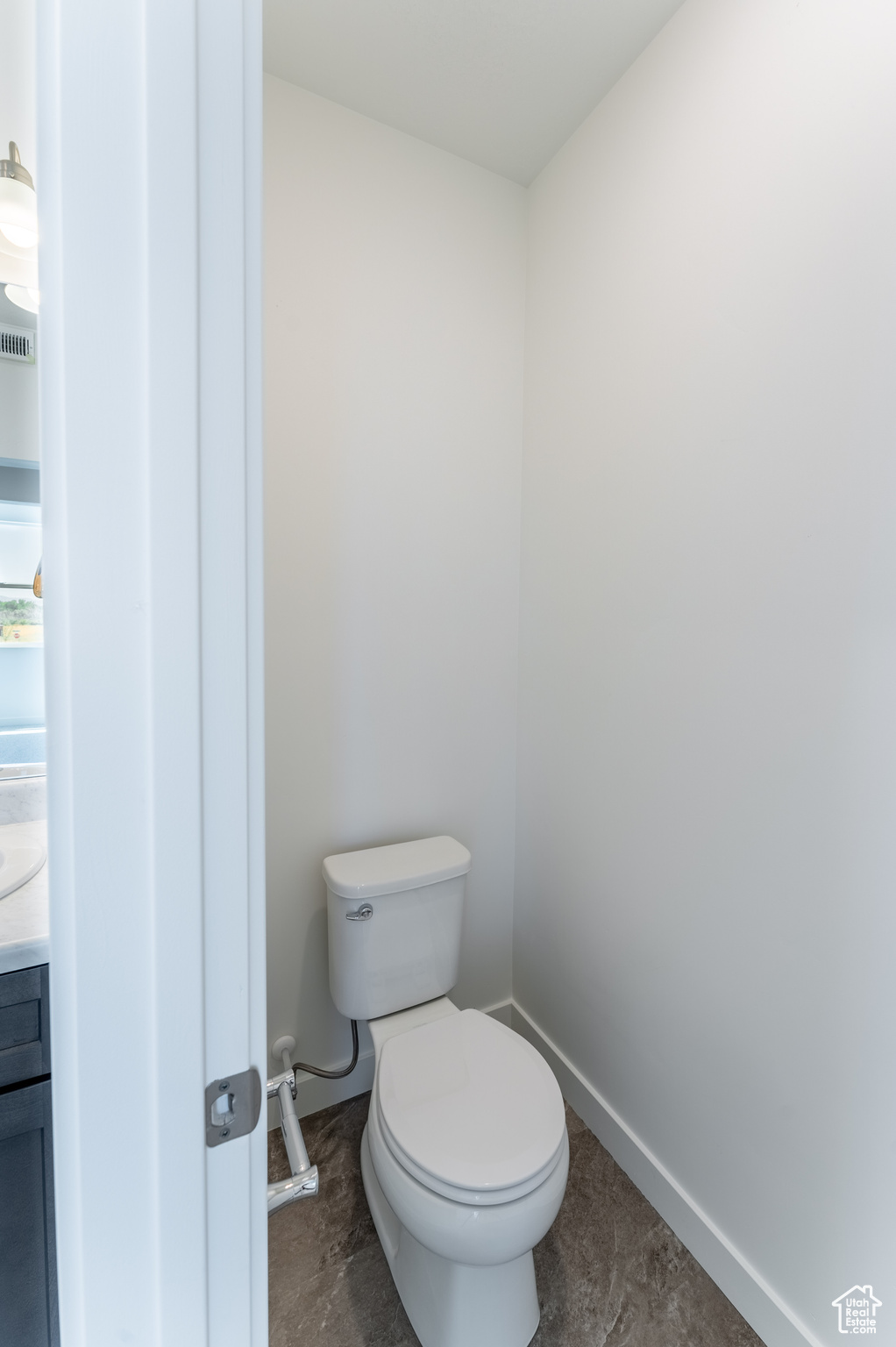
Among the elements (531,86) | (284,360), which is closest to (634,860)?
(284,360)

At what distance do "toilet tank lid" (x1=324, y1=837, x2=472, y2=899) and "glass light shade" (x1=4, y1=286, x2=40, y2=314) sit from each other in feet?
3.95

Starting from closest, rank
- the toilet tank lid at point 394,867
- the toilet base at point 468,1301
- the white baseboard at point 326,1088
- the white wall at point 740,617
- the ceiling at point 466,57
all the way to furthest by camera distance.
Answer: the white wall at point 740,617
the toilet base at point 468,1301
the ceiling at point 466,57
the toilet tank lid at point 394,867
the white baseboard at point 326,1088

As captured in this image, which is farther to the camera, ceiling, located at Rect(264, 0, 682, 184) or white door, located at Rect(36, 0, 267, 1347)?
ceiling, located at Rect(264, 0, 682, 184)

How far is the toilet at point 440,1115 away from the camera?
95 centimetres

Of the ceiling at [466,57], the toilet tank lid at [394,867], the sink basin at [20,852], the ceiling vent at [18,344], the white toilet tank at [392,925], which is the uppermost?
the ceiling at [466,57]

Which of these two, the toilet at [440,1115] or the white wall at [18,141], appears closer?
the white wall at [18,141]

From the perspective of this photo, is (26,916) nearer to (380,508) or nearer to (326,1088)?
(380,508)

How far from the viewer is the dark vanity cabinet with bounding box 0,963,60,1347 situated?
16.1 inches

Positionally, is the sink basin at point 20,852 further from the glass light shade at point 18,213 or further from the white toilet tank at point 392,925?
the white toilet tank at point 392,925

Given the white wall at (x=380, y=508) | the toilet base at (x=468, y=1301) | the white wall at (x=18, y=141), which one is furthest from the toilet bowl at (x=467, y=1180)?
the white wall at (x=18, y=141)

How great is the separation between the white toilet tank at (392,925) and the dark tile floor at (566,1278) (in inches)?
16.1

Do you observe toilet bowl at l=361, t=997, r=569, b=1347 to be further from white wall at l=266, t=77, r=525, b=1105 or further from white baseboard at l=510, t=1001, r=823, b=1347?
white wall at l=266, t=77, r=525, b=1105

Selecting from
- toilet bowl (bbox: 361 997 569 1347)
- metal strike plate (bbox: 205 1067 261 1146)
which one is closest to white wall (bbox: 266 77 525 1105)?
toilet bowl (bbox: 361 997 569 1347)

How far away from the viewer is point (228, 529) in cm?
37
